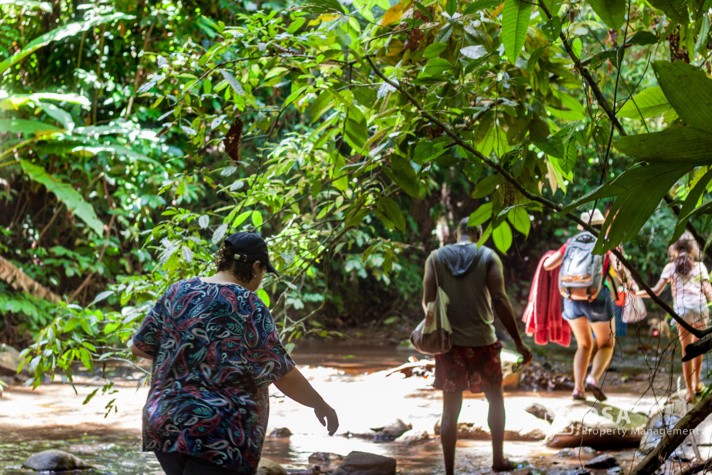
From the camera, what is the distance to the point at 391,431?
783cm

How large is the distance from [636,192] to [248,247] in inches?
105

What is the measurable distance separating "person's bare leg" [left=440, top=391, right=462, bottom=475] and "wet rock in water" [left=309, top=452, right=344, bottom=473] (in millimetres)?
906

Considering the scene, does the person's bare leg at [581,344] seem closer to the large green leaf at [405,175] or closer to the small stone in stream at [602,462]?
the small stone in stream at [602,462]

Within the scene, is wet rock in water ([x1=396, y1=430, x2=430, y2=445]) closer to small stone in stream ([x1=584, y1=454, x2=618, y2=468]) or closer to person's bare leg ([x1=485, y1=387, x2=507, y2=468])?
person's bare leg ([x1=485, y1=387, x2=507, y2=468])

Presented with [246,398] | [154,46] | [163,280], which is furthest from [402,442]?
[154,46]

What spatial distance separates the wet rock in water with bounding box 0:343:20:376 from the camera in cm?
1050

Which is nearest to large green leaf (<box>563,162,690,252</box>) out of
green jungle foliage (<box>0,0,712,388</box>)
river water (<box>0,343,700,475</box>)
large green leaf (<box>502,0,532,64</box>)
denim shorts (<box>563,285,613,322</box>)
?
green jungle foliage (<box>0,0,712,388</box>)

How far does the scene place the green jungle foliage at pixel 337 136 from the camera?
221 centimetres

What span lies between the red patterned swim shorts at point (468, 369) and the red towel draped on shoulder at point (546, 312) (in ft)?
7.51

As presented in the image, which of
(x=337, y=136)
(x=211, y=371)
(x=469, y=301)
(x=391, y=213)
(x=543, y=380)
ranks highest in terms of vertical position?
(x=337, y=136)

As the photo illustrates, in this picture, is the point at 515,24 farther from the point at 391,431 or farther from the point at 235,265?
the point at 391,431

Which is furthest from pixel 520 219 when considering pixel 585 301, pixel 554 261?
pixel 554 261

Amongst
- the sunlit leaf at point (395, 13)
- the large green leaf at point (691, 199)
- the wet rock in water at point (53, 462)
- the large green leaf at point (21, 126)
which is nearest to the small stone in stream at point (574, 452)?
the wet rock in water at point (53, 462)

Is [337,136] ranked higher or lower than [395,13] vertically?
lower
